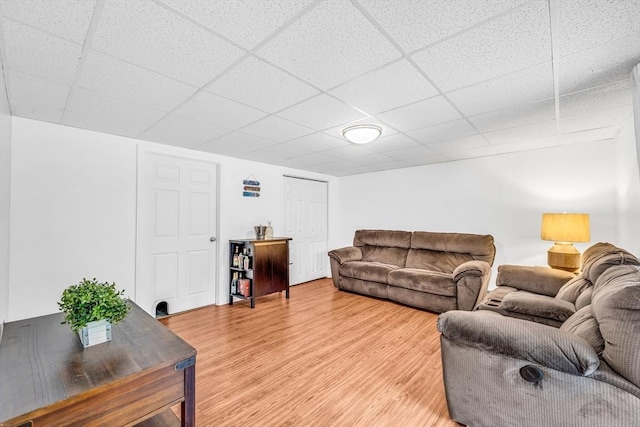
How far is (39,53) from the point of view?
58.9 inches

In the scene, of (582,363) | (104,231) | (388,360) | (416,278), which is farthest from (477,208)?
(104,231)

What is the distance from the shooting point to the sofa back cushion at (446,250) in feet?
12.5

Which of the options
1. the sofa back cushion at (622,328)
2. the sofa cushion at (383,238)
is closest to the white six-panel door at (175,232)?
the sofa cushion at (383,238)

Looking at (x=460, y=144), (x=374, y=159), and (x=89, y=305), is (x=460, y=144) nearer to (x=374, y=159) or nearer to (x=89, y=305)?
(x=374, y=159)

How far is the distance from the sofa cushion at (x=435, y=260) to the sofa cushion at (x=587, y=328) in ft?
7.89

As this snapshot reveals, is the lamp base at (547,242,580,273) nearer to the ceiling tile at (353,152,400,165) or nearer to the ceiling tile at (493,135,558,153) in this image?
the ceiling tile at (493,135,558,153)

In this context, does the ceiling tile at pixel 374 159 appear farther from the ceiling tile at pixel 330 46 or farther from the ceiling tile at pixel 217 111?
the ceiling tile at pixel 330 46

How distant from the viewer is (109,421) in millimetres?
1002

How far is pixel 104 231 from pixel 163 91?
1.89m

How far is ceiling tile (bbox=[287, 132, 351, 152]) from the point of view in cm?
306

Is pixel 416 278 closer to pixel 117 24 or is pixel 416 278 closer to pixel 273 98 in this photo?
pixel 273 98

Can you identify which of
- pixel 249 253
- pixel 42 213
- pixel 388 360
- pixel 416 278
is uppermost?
pixel 42 213

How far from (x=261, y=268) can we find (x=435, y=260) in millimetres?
2672

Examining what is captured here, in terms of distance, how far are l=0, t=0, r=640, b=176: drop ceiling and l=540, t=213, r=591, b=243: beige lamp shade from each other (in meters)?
0.97
